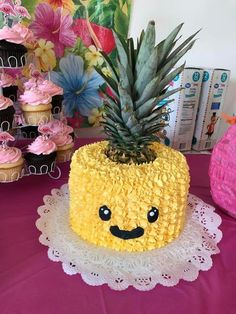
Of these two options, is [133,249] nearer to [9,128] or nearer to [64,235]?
[64,235]

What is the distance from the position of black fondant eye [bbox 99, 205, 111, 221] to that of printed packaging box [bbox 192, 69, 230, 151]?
660mm

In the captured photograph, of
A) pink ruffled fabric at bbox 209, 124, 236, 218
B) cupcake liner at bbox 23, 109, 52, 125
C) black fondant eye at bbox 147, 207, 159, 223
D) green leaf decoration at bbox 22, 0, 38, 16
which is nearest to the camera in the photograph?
black fondant eye at bbox 147, 207, 159, 223

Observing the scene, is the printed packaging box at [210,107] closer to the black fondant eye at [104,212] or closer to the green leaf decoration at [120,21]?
the green leaf decoration at [120,21]

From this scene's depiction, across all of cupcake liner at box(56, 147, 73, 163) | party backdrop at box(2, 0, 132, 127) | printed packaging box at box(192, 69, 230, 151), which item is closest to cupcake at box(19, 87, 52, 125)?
cupcake liner at box(56, 147, 73, 163)

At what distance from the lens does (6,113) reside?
777 millimetres

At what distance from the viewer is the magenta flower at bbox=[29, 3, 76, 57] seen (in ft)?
3.27

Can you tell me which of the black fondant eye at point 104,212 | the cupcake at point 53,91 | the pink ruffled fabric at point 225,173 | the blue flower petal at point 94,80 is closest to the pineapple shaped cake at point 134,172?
the black fondant eye at point 104,212

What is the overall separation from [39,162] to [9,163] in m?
0.07

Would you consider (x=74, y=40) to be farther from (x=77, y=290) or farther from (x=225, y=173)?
(x=77, y=290)

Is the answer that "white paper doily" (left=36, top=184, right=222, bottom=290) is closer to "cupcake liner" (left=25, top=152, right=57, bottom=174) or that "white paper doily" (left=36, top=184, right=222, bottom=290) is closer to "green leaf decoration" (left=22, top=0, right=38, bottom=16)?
"cupcake liner" (left=25, top=152, right=57, bottom=174)

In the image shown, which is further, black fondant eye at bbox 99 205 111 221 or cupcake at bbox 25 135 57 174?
cupcake at bbox 25 135 57 174

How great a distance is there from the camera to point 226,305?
545 mm

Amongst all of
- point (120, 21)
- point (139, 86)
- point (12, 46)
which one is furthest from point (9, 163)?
point (120, 21)

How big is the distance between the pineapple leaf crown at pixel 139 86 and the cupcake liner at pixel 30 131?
0.27 metres
